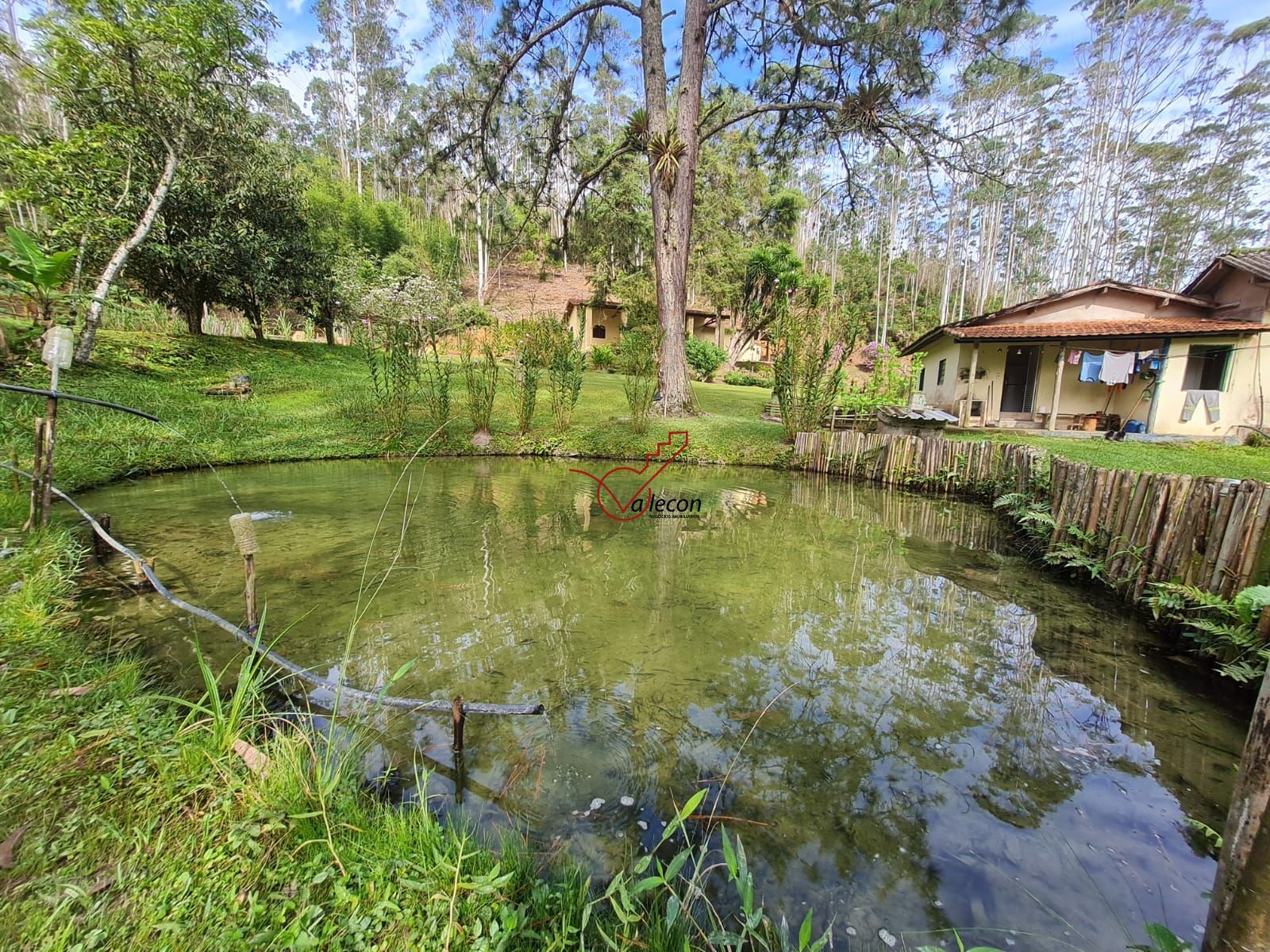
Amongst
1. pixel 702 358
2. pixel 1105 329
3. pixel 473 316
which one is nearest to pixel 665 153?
pixel 1105 329

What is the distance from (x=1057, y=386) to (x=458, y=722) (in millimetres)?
15858

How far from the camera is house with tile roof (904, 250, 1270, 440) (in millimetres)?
11453

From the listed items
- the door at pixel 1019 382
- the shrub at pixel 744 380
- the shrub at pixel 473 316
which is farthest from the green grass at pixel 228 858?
the shrub at pixel 744 380

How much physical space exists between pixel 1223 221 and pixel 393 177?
151 ft

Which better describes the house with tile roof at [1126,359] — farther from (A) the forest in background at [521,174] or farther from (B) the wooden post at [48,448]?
(B) the wooden post at [48,448]

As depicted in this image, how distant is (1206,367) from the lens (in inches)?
470

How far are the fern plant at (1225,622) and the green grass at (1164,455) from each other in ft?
12.4

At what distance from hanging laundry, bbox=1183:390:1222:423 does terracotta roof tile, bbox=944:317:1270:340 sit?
133 cm

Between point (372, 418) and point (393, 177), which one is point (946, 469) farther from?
point (393, 177)

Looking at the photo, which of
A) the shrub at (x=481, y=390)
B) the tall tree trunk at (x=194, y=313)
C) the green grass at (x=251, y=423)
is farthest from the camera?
the tall tree trunk at (x=194, y=313)

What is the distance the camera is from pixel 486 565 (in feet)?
14.4

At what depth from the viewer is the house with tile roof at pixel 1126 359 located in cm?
1145

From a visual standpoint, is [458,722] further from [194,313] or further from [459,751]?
[194,313]

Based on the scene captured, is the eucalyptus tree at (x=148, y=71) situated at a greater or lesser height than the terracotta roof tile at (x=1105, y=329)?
greater
